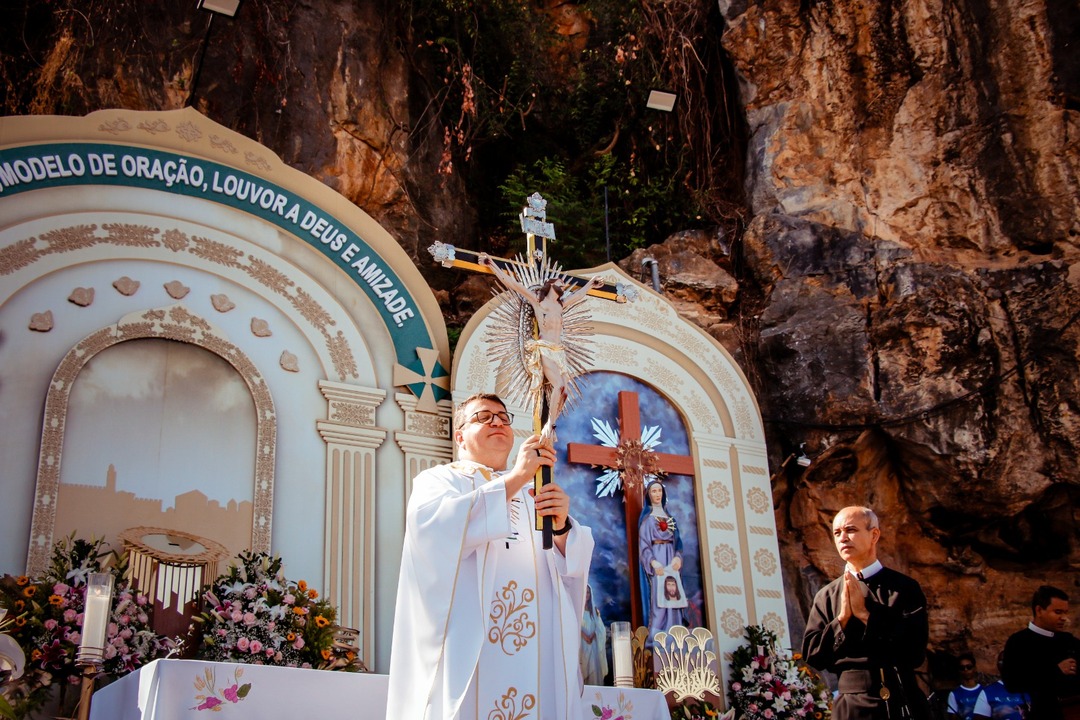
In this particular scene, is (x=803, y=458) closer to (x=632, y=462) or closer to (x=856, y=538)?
(x=632, y=462)

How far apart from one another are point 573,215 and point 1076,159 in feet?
16.5

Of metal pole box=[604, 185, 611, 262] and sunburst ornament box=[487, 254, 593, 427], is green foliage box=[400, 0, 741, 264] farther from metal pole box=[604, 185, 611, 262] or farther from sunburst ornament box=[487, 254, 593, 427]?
sunburst ornament box=[487, 254, 593, 427]

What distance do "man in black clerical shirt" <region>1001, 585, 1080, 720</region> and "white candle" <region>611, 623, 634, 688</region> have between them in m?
2.15

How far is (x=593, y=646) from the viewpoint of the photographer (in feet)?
28.0

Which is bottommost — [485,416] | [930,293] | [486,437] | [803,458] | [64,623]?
[64,623]

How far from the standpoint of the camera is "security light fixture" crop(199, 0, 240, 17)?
9797mm

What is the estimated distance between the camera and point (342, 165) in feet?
35.7

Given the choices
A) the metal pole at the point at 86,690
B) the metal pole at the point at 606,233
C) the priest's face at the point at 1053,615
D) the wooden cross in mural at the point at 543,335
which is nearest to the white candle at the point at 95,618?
the metal pole at the point at 86,690

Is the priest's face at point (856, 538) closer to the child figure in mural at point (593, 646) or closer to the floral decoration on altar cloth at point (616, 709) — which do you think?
the floral decoration on altar cloth at point (616, 709)

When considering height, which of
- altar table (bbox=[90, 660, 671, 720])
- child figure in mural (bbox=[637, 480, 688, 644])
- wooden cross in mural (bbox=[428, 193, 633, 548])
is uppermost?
wooden cross in mural (bbox=[428, 193, 633, 548])

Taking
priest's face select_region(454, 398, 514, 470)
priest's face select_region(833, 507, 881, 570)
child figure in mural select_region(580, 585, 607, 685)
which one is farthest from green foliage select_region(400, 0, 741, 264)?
priest's face select_region(833, 507, 881, 570)

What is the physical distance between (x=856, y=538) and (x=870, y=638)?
44cm

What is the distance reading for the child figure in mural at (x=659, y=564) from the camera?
8961mm

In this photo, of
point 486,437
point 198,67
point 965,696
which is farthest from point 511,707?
point 198,67
